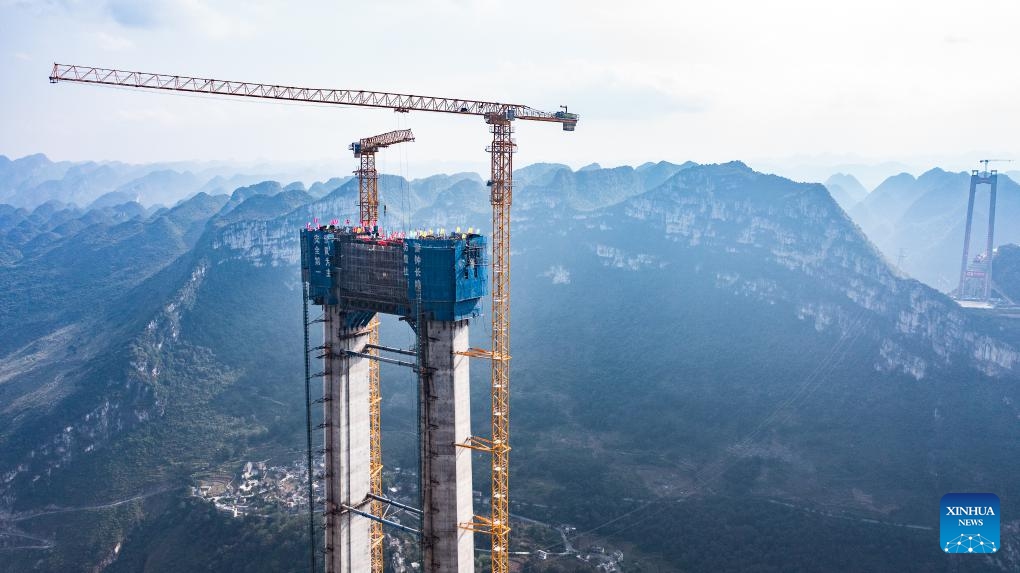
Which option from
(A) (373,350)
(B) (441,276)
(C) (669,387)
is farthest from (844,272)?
(B) (441,276)

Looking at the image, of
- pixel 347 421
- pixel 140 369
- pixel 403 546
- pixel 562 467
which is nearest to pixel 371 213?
pixel 347 421

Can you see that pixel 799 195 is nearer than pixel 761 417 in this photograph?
No

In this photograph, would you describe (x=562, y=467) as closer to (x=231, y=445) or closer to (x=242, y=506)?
(x=242, y=506)

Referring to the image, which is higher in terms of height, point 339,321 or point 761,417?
point 339,321

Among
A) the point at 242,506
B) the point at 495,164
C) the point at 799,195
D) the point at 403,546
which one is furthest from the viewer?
the point at 799,195

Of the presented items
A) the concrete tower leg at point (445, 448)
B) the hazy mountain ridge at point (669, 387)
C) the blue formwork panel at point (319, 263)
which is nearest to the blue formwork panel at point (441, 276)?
the concrete tower leg at point (445, 448)

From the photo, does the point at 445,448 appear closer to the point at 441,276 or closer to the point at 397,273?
the point at 441,276

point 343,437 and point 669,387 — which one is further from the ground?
point 343,437

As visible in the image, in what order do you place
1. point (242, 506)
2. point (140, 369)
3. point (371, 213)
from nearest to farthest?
point (371, 213), point (242, 506), point (140, 369)

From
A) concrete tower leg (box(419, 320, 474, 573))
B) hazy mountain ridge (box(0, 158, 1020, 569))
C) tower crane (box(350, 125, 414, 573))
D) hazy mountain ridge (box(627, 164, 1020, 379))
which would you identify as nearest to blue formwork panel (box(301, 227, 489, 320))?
concrete tower leg (box(419, 320, 474, 573))
